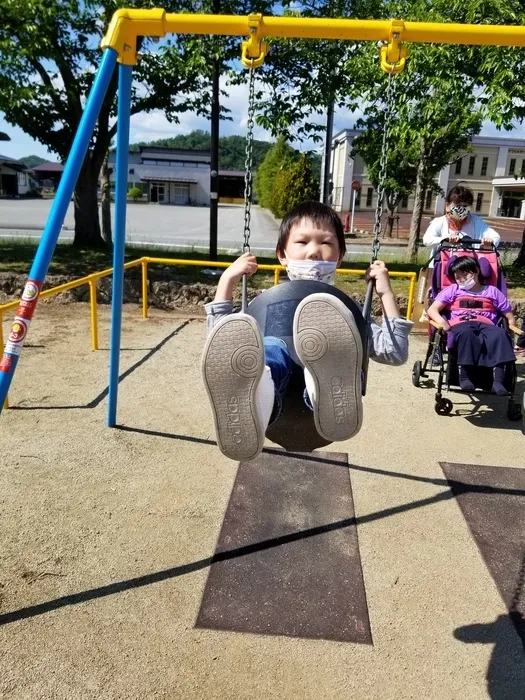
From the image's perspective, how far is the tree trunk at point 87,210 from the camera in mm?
10531

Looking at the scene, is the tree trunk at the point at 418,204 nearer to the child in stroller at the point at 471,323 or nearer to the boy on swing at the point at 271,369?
the child in stroller at the point at 471,323

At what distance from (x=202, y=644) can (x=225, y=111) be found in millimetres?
9411

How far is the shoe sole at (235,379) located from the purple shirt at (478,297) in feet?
11.1

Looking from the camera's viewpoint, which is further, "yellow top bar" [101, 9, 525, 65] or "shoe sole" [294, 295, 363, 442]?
"yellow top bar" [101, 9, 525, 65]

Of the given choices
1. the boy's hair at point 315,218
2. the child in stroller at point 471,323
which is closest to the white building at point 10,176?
the child in stroller at point 471,323

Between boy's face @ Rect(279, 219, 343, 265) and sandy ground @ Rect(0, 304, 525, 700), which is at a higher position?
boy's face @ Rect(279, 219, 343, 265)

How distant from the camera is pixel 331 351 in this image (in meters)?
1.96

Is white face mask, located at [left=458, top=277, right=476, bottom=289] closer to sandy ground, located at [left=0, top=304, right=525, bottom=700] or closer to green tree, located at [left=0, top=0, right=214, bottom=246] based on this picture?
sandy ground, located at [left=0, top=304, right=525, bottom=700]

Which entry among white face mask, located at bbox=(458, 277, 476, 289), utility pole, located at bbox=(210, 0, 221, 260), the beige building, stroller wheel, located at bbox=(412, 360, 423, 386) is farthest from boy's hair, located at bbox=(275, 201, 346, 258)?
the beige building

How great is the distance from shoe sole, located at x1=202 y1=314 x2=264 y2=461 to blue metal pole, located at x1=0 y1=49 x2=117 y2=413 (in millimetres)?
940

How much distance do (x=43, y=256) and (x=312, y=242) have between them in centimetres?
118

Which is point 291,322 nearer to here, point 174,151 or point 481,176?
point 481,176

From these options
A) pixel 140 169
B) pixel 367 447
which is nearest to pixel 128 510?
pixel 367 447

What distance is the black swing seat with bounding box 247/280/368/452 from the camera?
2.27 meters
